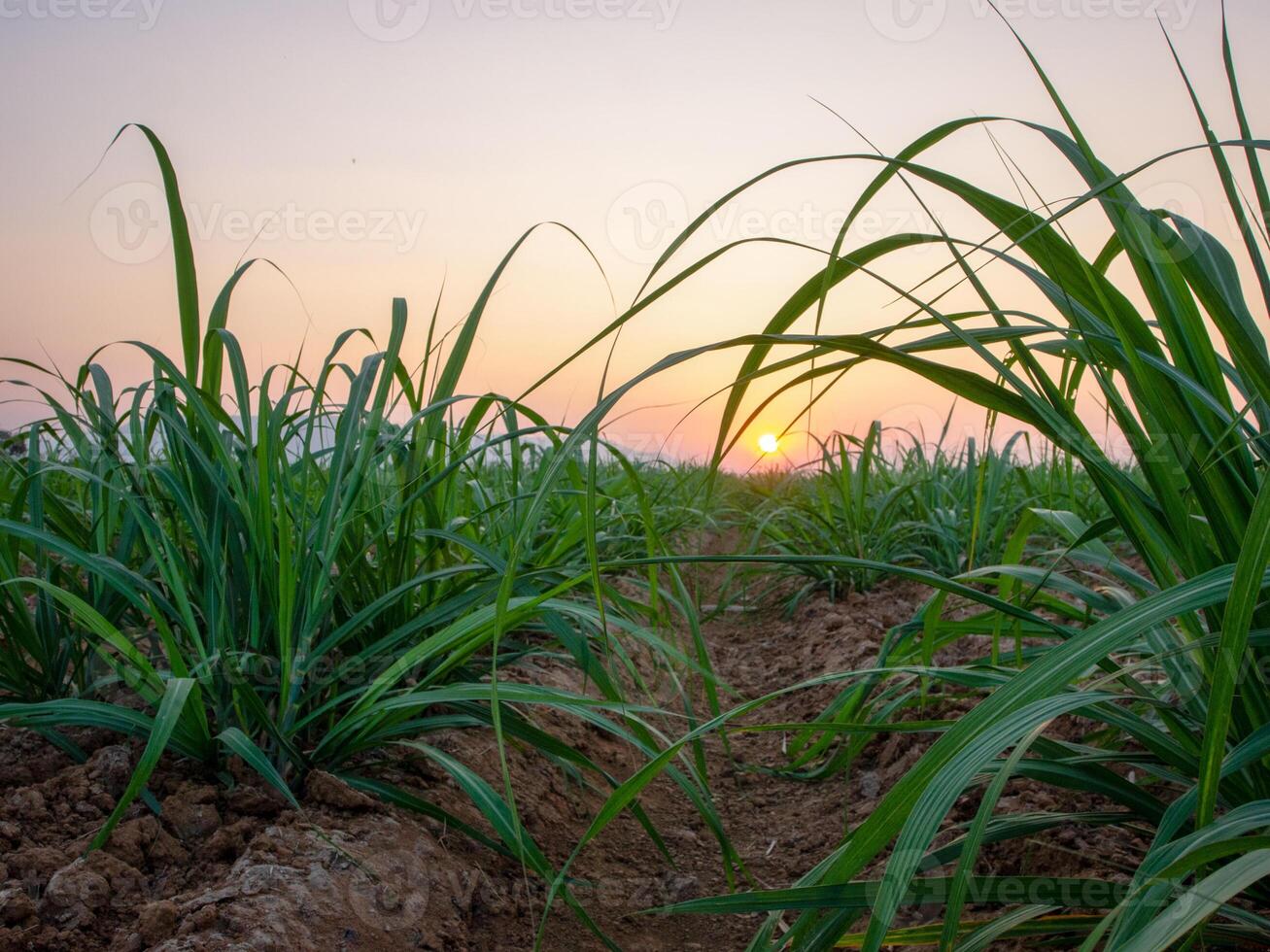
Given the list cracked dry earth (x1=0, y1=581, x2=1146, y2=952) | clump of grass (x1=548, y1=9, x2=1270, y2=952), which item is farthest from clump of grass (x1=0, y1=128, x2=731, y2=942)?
clump of grass (x1=548, y1=9, x2=1270, y2=952)

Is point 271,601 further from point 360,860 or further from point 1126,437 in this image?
point 1126,437

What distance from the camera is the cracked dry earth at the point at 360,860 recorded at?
2.99 feet

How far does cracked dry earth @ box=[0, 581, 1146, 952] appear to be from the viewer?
0.91 meters

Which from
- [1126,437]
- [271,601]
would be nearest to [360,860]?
[271,601]

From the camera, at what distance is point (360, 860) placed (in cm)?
104

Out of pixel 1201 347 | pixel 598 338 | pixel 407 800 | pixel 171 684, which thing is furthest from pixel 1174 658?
pixel 171 684

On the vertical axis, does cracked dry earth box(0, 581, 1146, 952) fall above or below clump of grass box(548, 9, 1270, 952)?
below

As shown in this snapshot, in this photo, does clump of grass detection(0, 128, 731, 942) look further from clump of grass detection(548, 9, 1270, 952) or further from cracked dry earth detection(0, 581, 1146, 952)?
clump of grass detection(548, 9, 1270, 952)

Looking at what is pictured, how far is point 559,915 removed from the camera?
118 cm

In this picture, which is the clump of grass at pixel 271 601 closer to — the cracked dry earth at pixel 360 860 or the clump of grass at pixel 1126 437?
the cracked dry earth at pixel 360 860

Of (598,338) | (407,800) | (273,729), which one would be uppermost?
(598,338)

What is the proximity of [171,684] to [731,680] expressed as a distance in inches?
69.2

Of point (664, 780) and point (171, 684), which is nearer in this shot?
point (171, 684)

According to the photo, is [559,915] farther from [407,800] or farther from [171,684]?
[171,684]
